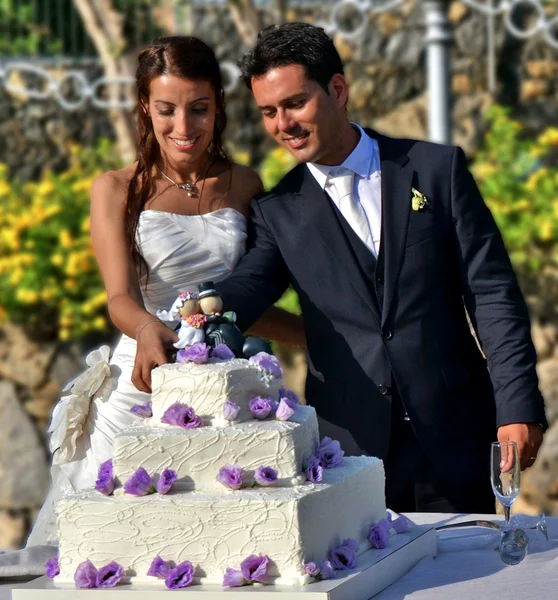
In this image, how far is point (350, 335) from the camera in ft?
12.4

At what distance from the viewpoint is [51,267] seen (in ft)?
27.4

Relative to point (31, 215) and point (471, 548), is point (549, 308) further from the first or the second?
point (471, 548)

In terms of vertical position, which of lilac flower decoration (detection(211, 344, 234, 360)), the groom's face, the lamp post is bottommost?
lilac flower decoration (detection(211, 344, 234, 360))

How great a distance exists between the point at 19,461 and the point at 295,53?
524 centimetres

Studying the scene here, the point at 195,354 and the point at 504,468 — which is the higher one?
the point at 195,354

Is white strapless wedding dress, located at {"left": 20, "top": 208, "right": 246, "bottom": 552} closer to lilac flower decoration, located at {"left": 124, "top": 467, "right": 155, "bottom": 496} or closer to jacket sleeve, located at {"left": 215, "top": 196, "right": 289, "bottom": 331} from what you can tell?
jacket sleeve, located at {"left": 215, "top": 196, "right": 289, "bottom": 331}

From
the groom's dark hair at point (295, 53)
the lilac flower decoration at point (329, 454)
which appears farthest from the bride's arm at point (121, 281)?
the groom's dark hair at point (295, 53)

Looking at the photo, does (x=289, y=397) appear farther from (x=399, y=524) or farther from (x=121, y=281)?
(x=121, y=281)

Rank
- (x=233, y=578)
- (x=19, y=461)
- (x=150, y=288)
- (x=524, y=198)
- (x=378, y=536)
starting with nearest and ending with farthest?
(x=233, y=578), (x=378, y=536), (x=150, y=288), (x=524, y=198), (x=19, y=461)

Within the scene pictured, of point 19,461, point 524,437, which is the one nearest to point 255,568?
point 524,437

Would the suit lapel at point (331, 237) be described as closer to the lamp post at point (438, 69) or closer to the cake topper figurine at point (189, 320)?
the cake topper figurine at point (189, 320)

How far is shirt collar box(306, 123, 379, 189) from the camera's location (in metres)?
3.89

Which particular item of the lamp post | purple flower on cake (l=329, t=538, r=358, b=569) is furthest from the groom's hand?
the lamp post

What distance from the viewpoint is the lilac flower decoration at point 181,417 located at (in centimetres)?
283
